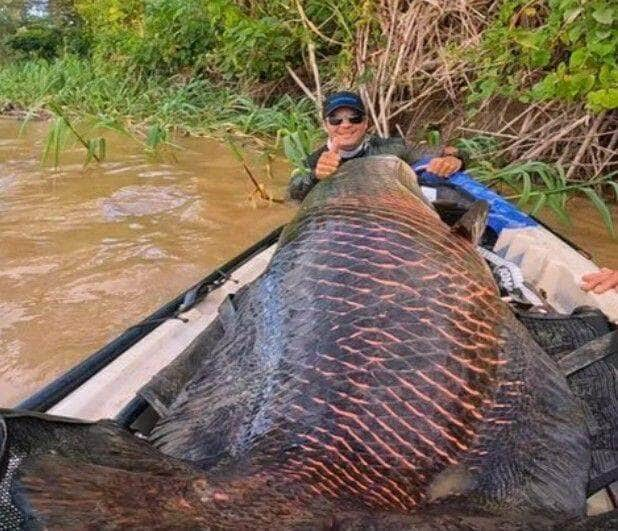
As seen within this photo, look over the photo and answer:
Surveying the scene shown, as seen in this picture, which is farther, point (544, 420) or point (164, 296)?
point (164, 296)

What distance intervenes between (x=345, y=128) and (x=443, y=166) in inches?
26.3

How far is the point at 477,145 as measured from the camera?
18.6 ft

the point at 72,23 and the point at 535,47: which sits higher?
the point at 72,23

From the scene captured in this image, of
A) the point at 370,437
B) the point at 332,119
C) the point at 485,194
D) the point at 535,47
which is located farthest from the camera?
the point at 535,47

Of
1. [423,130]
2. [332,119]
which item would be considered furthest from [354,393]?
[423,130]

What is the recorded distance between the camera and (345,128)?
419 centimetres

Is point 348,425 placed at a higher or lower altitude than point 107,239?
higher

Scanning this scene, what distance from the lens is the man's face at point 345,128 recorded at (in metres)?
4.17

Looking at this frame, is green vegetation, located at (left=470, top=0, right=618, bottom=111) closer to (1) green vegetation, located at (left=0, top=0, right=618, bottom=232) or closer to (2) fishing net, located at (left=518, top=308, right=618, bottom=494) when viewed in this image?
(1) green vegetation, located at (left=0, top=0, right=618, bottom=232)

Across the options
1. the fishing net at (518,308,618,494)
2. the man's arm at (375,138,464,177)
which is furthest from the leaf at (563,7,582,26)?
the fishing net at (518,308,618,494)

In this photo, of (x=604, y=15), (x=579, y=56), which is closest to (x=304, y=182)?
(x=579, y=56)

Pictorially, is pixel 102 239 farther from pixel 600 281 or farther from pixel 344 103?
pixel 600 281

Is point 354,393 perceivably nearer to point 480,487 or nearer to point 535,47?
point 480,487

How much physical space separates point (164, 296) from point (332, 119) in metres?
1.51
